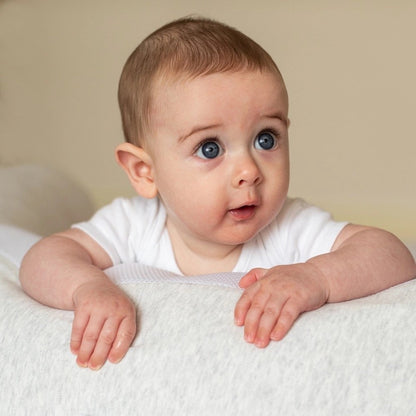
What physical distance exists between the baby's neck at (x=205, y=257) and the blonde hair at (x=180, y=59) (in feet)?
0.67

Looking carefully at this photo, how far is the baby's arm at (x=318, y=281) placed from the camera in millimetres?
858

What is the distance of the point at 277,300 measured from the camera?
0.88 m

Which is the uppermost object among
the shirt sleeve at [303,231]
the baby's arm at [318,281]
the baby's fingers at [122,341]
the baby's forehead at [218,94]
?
the baby's forehead at [218,94]

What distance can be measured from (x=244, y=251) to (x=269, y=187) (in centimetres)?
22

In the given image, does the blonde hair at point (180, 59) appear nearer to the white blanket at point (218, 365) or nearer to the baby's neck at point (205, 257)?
the baby's neck at point (205, 257)

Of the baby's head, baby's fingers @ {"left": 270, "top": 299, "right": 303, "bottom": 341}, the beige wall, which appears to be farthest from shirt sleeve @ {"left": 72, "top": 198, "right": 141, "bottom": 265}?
the beige wall

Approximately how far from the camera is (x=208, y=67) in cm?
110

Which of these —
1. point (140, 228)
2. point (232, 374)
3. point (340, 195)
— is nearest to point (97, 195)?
point (340, 195)

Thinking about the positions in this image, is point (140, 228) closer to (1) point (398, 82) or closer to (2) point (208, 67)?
(2) point (208, 67)

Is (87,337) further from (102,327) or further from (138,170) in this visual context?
(138,170)

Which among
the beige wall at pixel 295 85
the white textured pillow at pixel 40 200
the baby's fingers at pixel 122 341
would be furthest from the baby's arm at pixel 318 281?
the beige wall at pixel 295 85

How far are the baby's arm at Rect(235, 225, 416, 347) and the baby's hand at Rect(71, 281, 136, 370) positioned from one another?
133 millimetres

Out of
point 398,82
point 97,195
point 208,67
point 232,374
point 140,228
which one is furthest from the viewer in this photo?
point 97,195

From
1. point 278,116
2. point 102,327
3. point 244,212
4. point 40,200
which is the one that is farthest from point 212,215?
point 40,200
